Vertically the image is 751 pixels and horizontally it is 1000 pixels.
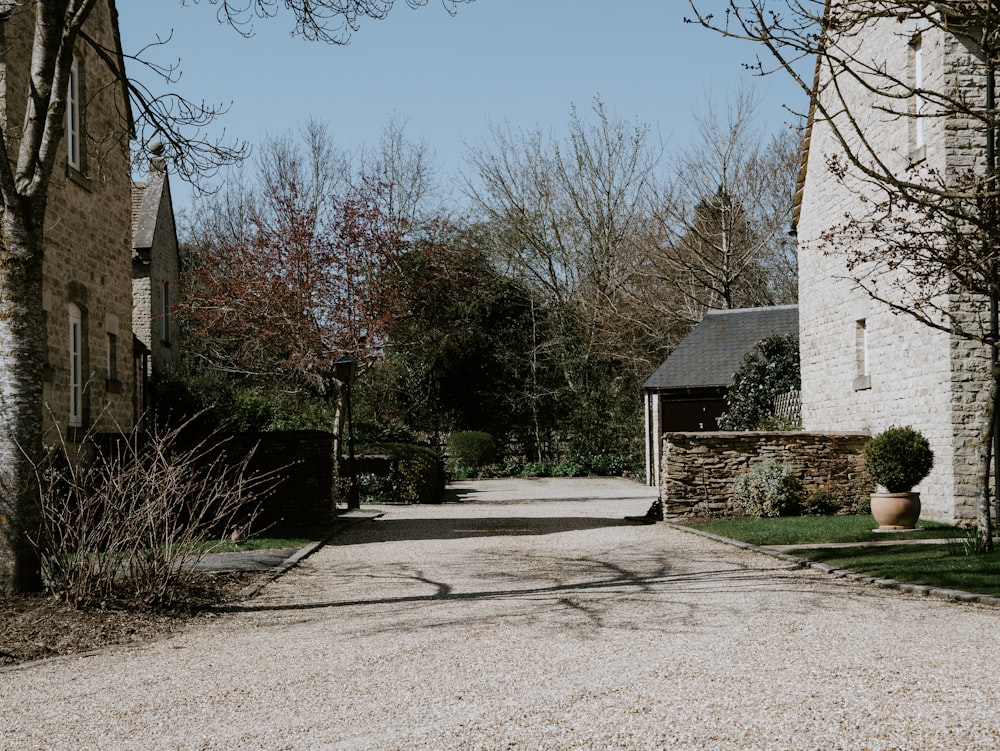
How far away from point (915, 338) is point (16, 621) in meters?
12.0

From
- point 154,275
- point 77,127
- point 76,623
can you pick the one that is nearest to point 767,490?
point 76,623

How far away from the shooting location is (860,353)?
16953 mm

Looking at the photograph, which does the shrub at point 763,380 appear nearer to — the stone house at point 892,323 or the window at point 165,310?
the stone house at point 892,323

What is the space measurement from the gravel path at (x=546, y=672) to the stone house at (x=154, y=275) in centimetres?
1862

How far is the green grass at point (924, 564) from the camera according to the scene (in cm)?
913

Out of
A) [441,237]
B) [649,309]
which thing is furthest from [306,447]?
[649,309]

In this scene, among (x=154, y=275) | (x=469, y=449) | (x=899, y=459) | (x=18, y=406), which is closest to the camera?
(x=18, y=406)

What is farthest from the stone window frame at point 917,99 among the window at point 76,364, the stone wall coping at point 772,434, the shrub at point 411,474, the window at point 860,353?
the shrub at point 411,474

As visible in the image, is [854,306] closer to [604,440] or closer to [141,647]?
[141,647]

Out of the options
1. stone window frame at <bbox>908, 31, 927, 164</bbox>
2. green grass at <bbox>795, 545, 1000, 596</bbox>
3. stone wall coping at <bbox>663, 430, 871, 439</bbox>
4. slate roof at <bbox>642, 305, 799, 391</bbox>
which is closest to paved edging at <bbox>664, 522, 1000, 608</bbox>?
green grass at <bbox>795, 545, 1000, 596</bbox>

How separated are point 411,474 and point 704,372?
8509 millimetres

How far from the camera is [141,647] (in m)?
6.98

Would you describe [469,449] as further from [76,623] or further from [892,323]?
[76,623]

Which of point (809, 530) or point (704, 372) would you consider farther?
point (704, 372)
